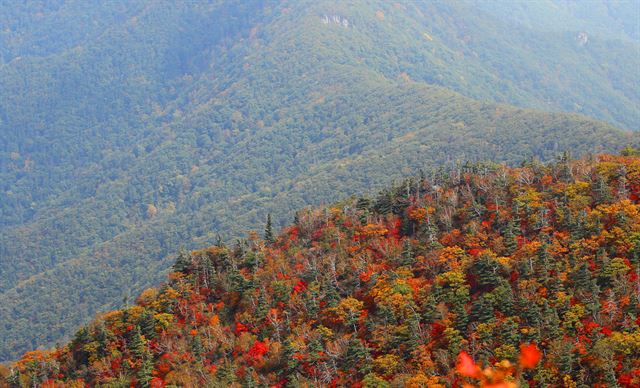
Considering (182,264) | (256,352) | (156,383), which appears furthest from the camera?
(182,264)

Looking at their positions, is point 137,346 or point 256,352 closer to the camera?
point 256,352

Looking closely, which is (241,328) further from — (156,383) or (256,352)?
(156,383)

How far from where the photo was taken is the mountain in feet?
245

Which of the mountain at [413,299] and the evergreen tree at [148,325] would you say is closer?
the mountain at [413,299]

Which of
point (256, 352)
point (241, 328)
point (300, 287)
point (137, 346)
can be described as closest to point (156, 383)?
point (137, 346)

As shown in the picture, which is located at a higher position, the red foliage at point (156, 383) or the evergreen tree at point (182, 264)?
the evergreen tree at point (182, 264)

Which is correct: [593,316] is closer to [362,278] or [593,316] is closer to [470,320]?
[470,320]

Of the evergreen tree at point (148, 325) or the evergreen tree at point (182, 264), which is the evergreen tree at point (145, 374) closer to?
the evergreen tree at point (148, 325)

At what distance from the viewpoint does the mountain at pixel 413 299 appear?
74.6 m

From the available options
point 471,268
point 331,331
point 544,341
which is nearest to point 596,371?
point 544,341

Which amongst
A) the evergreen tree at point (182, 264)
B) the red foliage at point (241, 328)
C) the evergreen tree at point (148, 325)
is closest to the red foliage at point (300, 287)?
the red foliage at point (241, 328)

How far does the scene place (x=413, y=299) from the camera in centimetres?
8750

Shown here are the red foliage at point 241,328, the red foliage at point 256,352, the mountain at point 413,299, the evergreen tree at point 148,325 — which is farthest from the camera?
the evergreen tree at point 148,325

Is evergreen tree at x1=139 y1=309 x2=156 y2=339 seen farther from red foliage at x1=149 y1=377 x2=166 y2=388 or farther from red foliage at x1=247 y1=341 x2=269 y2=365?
red foliage at x1=247 y1=341 x2=269 y2=365
